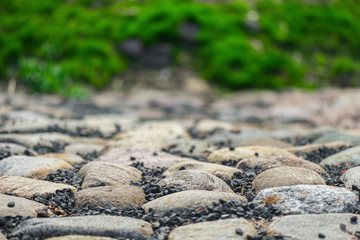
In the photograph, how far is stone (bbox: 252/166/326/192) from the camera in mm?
2629

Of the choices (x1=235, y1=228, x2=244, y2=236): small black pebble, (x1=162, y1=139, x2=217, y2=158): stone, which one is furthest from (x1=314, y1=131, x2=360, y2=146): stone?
(x1=235, y1=228, x2=244, y2=236): small black pebble

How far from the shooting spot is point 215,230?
204 cm

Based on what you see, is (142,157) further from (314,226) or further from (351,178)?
(314,226)

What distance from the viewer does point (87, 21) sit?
36.3 feet

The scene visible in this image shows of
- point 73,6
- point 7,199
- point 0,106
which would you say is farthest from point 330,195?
point 73,6

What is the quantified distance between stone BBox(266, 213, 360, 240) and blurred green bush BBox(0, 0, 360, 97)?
7.92m

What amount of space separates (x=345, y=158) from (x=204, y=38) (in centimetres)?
800

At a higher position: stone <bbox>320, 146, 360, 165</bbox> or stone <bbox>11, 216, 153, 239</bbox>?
stone <bbox>11, 216, 153, 239</bbox>

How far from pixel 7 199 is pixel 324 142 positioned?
2.95m

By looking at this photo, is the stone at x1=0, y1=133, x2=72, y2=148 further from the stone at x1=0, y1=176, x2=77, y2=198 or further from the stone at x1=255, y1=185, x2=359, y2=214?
the stone at x1=255, y1=185, x2=359, y2=214

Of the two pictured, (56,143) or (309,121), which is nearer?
(56,143)

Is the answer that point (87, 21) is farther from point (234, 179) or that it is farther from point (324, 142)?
point (234, 179)

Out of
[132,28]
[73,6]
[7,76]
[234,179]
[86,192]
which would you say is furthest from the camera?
[73,6]

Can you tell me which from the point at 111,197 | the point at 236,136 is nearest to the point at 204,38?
the point at 236,136
